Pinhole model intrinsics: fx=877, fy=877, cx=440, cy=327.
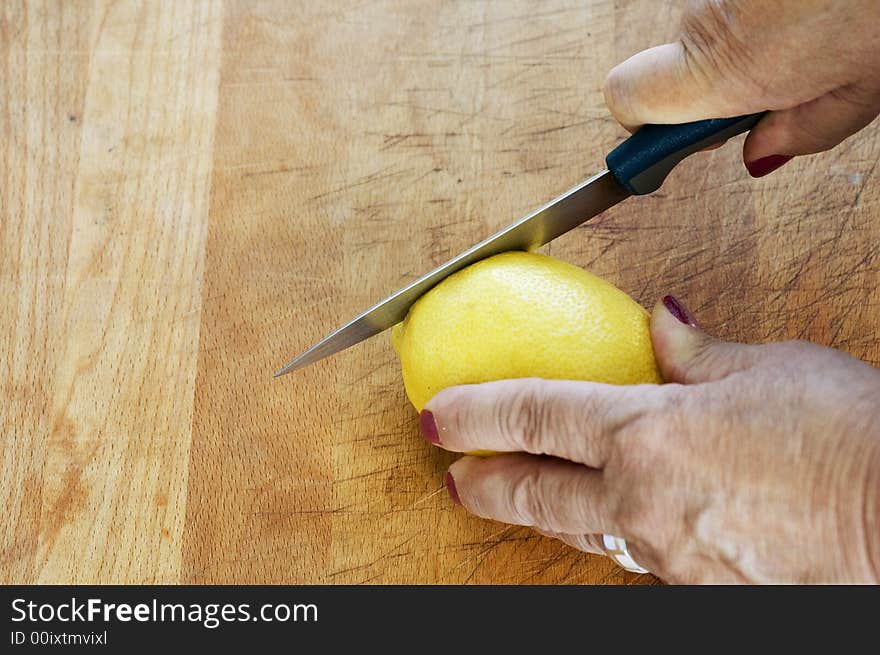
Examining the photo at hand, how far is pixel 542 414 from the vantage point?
1.16 meters

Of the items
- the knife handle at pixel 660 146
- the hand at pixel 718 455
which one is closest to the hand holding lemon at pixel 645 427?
the hand at pixel 718 455

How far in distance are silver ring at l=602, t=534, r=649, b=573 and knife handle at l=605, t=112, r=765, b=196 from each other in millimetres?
532

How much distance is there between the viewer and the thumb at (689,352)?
3.90ft

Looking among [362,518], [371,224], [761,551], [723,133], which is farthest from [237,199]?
[761,551]

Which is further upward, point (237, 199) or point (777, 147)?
point (777, 147)

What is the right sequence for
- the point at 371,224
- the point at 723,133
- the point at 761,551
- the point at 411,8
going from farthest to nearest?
the point at 411,8 → the point at 371,224 → the point at 723,133 → the point at 761,551

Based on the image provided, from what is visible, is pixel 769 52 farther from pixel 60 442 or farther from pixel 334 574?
pixel 60 442

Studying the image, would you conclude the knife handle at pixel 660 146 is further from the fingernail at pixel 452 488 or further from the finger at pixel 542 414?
the fingernail at pixel 452 488

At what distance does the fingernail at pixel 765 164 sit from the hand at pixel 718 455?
37 centimetres

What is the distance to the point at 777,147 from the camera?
53.9 inches

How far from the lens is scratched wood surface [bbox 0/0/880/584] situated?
1.43 meters

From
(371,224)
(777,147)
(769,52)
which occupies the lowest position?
(371,224)

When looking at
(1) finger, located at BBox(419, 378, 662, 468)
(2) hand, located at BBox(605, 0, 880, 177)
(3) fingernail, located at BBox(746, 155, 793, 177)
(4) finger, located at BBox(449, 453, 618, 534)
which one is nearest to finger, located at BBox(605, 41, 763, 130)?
(2) hand, located at BBox(605, 0, 880, 177)
